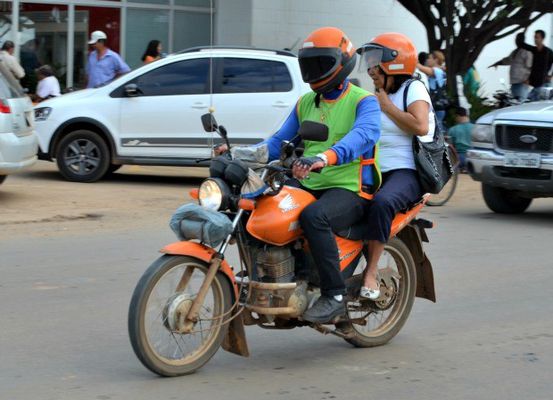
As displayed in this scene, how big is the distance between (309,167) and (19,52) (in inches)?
654

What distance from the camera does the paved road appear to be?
5.49 meters

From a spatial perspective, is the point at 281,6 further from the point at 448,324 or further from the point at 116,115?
the point at 448,324

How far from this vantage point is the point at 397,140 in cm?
630

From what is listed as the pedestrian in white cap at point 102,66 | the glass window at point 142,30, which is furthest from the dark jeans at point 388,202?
the glass window at point 142,30

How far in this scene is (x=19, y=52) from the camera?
68.4 ft

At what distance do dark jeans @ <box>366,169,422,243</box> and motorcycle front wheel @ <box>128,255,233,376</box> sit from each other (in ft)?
3.12

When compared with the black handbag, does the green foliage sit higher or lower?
higher

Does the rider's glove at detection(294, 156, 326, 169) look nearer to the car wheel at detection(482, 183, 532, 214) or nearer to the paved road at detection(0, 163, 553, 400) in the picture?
the paved road at detection(0, 163, 553, 400)

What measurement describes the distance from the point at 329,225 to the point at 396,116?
0.94 metres

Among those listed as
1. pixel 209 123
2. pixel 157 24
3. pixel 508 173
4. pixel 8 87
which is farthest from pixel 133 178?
pixel 209 123

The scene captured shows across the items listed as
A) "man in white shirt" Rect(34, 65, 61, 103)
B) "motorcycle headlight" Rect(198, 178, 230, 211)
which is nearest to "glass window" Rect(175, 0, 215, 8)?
"man in white shirt" Rect(34, 65, 61, 103)

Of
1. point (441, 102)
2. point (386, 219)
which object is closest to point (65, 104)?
point (441, 102)

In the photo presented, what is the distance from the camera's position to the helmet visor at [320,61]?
5.69 metres

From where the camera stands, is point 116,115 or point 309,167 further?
point 116,115
